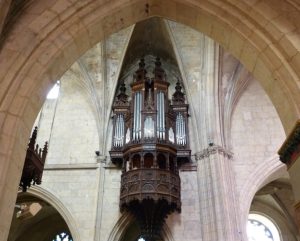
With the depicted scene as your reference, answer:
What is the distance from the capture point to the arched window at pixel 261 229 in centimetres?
1691

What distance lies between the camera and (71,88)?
51.6 feet

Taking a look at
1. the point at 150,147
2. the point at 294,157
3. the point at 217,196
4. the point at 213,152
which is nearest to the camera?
the point at 294,157

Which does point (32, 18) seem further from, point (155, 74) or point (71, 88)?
point (71, 88)

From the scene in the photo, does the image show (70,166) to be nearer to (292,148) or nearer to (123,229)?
(123,229)

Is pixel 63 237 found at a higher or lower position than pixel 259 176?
lower

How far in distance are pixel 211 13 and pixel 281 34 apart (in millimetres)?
1229

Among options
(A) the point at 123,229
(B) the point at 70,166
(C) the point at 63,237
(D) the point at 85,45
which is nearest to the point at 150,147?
(A) the point at 123,229

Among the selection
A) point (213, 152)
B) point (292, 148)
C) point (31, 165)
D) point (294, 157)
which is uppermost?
point (213, 152)

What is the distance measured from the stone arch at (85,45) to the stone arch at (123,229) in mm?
7817

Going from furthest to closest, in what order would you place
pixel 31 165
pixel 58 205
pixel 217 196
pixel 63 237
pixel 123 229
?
1. pixel 63 237
2. pixel 58 205
3. pixel 123 229
4. pixel 217 196
5. pixel 31 165

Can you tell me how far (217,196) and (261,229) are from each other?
291 inches

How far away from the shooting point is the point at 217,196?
11.3 metres

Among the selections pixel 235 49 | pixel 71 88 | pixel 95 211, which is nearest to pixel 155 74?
pixel 71 88

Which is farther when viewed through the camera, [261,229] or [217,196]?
[261,229]
